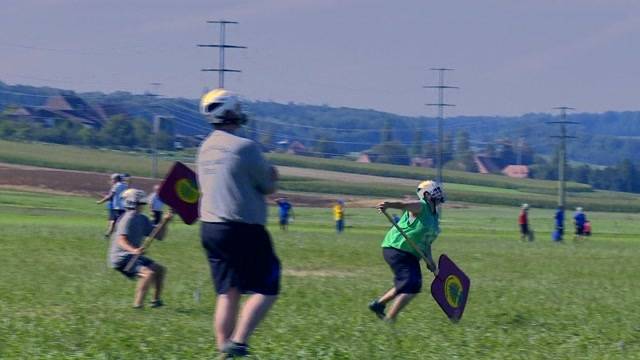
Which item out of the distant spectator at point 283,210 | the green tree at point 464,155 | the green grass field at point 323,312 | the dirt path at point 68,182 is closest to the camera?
the green grass field at point 323,312

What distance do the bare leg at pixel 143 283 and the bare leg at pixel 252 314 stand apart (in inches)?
252

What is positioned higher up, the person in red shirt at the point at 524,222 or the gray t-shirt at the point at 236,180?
the gray t-shirt at the point at 236,180

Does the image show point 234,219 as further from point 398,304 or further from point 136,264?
point 136,264

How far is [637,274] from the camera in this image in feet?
89.3

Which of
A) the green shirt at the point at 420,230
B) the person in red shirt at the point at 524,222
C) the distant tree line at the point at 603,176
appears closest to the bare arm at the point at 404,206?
the green shirt at the point at 420,230

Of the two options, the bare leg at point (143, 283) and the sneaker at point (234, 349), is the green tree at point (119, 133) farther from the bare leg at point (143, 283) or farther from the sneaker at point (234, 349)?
the sneaker at point (234, 349)

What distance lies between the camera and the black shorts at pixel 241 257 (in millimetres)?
9172

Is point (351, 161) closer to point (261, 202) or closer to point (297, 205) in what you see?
point (297, 205)

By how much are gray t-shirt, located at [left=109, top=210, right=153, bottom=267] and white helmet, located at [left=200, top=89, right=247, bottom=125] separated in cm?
691

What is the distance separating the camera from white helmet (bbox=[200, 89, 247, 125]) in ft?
30.3

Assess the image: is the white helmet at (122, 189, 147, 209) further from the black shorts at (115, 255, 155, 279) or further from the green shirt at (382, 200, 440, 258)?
the green shirt at (382, 200, 440, 258)

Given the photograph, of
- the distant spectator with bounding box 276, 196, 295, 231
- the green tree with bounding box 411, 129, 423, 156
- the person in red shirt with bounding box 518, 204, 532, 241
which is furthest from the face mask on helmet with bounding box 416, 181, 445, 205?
the green tree with bounding box 411, 129, 423, 156

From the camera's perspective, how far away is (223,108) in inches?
363

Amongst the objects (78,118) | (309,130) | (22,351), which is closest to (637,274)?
(22,351)
